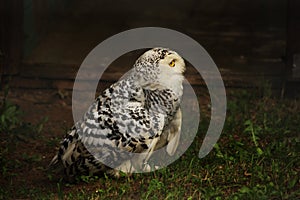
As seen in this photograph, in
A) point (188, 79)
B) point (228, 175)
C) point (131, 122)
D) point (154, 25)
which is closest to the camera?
point (131, 122)

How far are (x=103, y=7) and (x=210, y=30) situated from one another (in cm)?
160

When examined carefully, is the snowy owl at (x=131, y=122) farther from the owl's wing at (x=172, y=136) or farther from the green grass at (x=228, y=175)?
the green grass at (x=228, y=175)

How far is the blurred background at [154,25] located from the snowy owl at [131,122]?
185cm

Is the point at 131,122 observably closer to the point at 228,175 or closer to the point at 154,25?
the point at 228,175

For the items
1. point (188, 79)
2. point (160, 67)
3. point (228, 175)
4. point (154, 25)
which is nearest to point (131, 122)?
point (160, 67)

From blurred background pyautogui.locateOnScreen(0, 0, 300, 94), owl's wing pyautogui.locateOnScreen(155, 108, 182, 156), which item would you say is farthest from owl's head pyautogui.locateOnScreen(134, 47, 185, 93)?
blurred background pyautogui.locateOnScreen(0, 0, 300, 94)

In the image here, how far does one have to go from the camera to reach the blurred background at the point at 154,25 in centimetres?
621

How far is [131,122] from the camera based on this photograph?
432 centimetres

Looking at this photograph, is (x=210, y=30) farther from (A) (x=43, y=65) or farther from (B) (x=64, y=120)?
(B) (x=64, y=120)

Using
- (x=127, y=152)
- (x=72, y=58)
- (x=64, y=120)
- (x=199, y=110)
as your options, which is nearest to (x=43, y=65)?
(x=72, y=58)

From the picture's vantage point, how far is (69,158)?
4359mm

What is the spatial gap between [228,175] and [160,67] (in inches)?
31.0

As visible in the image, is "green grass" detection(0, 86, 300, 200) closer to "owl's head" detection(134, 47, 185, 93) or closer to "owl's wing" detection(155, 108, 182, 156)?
"owl's wing" detection(155, 108, 182, 156)

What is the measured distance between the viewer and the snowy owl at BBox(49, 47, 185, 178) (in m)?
4.30
